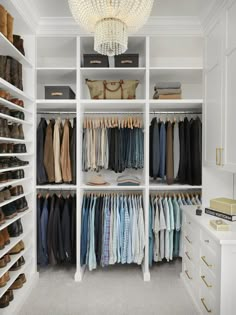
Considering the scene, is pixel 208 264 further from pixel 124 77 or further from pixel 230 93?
pixel 124 77

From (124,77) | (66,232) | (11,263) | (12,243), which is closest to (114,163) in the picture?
(66,232)

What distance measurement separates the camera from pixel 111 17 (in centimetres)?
141

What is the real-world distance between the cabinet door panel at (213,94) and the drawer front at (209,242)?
0.65 m

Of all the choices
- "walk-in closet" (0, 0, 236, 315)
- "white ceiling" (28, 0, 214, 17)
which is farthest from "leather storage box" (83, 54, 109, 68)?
"white ceiling" (28, 0, 214, 17)

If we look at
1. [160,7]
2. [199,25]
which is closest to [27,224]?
[160,7]

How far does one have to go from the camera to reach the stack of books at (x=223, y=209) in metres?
2.10

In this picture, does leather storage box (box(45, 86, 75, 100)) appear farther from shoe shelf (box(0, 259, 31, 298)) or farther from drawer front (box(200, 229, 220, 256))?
drawer front (box(200, 229, 220, 256))

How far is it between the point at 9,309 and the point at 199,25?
3161 mm

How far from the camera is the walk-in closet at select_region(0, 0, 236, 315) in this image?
2262mm

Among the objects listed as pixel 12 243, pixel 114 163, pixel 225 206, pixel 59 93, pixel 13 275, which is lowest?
pixel 13 275

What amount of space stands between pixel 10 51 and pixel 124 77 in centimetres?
128

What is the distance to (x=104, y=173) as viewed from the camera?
3158mm

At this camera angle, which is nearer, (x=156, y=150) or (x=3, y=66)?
(x=3, y=66)

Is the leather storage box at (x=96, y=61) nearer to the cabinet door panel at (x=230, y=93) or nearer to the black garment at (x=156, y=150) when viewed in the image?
the black garment at (x=156, y=150)
